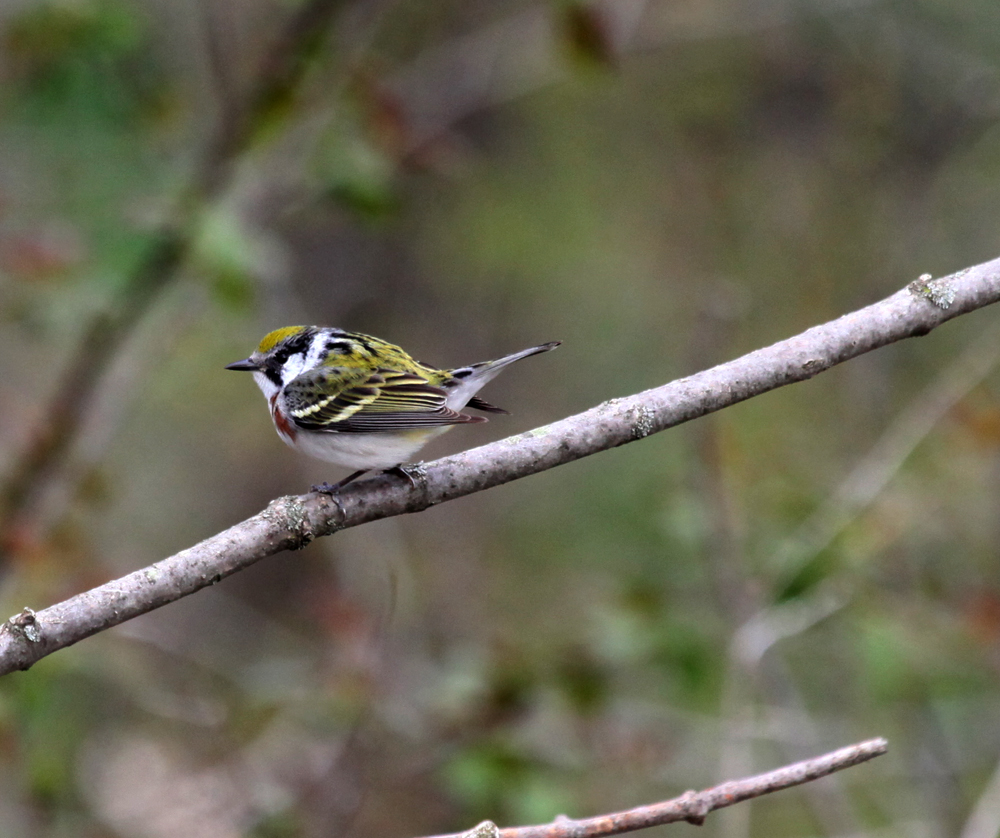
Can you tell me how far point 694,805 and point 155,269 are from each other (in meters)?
4.24

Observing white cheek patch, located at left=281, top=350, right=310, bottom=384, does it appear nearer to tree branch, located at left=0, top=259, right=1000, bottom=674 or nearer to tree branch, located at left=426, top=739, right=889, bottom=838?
tree branch, located at left=0, top=259, right=1000, bottom=674

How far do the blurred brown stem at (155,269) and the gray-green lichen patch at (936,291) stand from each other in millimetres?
3682

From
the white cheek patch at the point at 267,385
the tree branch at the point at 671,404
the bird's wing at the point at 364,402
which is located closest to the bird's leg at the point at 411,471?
the tree branch at the point at 671,404

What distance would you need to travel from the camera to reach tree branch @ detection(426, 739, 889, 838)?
101 inches

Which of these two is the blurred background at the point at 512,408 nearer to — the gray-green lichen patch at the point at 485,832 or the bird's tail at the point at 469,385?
the bird's tail at the point at 469,385

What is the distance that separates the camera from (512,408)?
39.2ft

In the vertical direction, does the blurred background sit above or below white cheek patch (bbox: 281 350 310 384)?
below

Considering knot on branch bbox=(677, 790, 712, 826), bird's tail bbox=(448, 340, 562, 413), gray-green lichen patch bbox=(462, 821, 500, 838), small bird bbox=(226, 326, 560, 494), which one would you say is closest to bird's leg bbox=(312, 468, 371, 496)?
small bird bbox=(226, 326, 560, 494)

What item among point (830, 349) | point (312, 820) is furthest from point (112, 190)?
point (830, 349)

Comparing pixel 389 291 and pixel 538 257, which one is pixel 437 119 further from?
pixel 389 291

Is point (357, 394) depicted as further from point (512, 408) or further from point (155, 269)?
point (512, 408)

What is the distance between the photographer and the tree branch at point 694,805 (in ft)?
8.43

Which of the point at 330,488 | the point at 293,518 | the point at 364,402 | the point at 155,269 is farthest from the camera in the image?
the point at 155,269

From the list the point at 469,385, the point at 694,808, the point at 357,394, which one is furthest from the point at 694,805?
the point at 357,394
